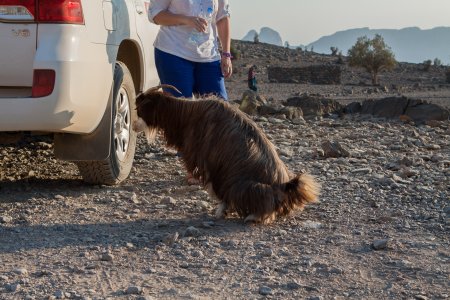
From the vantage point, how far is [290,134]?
36.6 ft

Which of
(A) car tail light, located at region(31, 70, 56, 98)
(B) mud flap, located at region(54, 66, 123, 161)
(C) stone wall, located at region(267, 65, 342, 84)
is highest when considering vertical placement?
(A) car tail light, located at region(31, 70, 56, 98)

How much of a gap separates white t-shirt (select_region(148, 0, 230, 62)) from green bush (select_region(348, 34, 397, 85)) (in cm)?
3500

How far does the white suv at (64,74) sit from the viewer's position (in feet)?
18.9

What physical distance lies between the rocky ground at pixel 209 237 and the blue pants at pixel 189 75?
2.83 feet

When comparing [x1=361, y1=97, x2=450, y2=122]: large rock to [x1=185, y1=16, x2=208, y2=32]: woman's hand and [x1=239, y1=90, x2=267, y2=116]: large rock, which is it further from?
[x1=185, y1=16, x2=208, y2=32]: woman's hand

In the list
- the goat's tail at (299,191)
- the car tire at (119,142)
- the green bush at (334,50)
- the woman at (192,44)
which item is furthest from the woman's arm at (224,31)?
the green bush at (334,50)

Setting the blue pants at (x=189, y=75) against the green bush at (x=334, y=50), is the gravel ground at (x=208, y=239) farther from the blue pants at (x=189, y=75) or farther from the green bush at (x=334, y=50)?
the green bush at (x=334, y=50)

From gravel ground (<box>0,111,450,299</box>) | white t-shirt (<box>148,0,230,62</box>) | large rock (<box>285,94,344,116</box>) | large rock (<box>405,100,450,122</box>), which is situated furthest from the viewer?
large rock (<box>285,94,344,116</box>)

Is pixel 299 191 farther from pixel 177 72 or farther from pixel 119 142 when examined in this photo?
pixel 119 142

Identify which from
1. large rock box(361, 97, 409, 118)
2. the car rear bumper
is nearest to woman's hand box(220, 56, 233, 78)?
the car rear bumper

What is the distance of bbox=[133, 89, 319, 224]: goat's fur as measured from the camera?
18.9 feet

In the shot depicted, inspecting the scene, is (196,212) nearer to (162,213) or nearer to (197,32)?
(162,213)

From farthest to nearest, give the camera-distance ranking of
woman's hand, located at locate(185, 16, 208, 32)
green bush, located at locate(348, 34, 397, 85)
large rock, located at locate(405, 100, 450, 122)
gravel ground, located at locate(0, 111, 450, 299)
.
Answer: green bush, located at locate(348, 34, 397, 85)
large rock, located at locate(405, 100, 450, 122)
woman's hand, located at locate(185, 16, 208, 32)
gravel ground, located at locate(0, 111, 450, 299)

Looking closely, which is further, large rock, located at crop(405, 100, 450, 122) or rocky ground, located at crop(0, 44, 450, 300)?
large rock, located at crop(405, 100, 450, 122)
